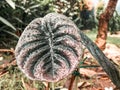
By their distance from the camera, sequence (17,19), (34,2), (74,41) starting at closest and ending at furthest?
(74,41) → (17,19) → (34,2)

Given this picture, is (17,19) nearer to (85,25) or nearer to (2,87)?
(2,87)

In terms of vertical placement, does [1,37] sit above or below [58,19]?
below

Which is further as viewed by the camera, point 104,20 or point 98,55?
point 104,20

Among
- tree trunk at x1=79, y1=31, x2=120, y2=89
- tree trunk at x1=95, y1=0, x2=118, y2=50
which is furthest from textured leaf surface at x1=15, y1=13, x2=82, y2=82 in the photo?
tree trunk at x1=95, y1=0, x2=118, y2=50

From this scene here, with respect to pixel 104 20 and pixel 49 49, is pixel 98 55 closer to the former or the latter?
pixel 49 49

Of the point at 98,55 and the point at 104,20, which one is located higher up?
the point at 98,55

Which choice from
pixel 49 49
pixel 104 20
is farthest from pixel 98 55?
pixel 104 20

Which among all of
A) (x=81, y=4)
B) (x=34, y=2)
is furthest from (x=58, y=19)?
(x=81, y=4)

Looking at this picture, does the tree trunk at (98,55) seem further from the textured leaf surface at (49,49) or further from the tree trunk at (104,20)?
the tree trunk at (104,20)

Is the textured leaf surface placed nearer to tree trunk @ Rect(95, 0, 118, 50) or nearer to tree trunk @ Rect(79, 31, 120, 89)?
tree trunk @ Rect(79, 31, 120, 89)
